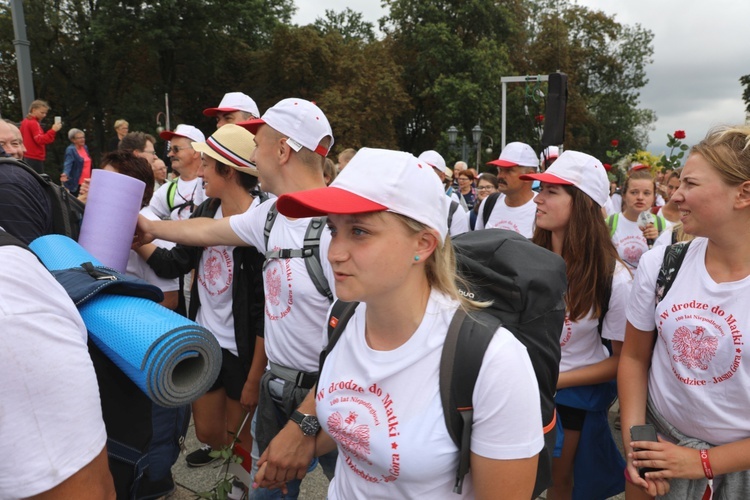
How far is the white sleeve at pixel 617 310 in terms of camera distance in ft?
8.45

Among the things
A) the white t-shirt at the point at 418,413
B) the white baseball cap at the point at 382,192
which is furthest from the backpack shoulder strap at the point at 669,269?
the white baseball cap at the point at 382,192

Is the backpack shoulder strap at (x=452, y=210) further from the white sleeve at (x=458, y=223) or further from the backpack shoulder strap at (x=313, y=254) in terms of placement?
the backpack shoulder strap at (x=313, y=254)

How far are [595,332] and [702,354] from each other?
0.79m

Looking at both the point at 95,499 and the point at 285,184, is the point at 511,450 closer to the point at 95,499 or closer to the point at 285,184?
the point at 95,499

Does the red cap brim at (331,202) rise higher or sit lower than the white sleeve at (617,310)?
higher

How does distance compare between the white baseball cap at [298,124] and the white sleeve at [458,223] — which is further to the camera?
the white sleeve at [458,223]

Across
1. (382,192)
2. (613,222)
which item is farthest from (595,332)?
(613,222)

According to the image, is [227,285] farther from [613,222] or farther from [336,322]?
[613,222]

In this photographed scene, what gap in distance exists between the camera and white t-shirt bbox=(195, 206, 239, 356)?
3.02m

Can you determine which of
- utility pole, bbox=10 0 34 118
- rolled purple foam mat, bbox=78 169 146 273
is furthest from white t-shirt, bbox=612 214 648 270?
utility pole, bbox=10 0 34 118

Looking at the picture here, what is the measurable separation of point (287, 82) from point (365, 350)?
93.6 ft

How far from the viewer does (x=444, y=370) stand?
1427mm

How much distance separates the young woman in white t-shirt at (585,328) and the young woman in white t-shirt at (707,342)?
0.52 m

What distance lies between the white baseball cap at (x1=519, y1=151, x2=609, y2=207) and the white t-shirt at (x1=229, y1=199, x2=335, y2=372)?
1306mm
